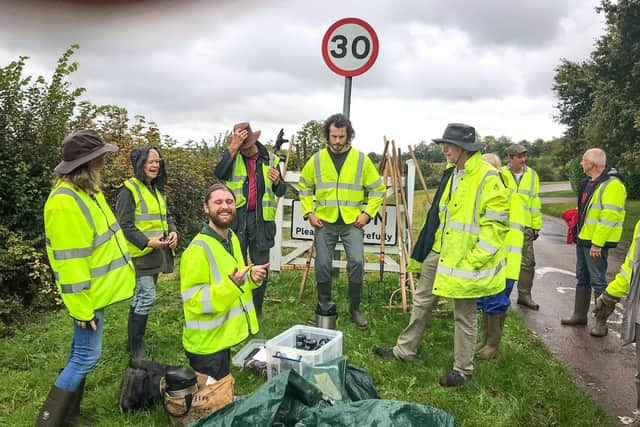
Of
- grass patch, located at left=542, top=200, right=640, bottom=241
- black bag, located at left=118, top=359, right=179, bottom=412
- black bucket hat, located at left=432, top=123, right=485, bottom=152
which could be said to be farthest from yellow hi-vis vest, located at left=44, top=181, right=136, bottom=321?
grass patch, located at left=542, top=200, right=640, bottom=241

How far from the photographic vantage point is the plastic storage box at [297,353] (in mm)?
3650

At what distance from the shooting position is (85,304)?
10.2 ft

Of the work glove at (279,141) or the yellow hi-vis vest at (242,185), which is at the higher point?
the work glove at (279,141)

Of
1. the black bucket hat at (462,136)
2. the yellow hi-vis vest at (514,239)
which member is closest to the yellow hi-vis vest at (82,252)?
the black bucket hat at (462,136)

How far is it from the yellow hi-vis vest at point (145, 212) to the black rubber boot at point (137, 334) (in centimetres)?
57

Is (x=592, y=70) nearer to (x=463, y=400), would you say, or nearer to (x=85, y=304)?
(x=463, y=400)

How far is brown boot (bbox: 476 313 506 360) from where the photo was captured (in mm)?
4762

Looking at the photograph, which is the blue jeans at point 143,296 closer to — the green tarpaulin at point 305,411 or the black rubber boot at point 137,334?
the black rubber boot at point 137,334

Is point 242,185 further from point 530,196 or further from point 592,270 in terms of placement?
point 592,270

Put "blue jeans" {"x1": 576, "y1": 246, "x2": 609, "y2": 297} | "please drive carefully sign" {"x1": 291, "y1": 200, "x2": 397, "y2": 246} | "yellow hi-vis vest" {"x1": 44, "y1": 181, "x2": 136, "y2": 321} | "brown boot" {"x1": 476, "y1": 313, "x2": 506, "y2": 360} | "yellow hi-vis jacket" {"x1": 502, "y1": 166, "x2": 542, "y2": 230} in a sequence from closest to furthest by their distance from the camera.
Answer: "yellow hi-vis vest" {"x1": 44, "y1": 181, "x2": 136, "y2": 321}
"brown boot" {"x1": 476, "y1": 313, "x2": 506, "y2": 360}
"blue jeans" {"x1": 576, "y1": 246, "x2": 609, "y2": 297}
"yellow hi-vis jacket" {"x1": 502, "y1": 166, "x2": 542, "y2": 230}
"please drive carefully sign" {"x1": 291, "y1": 200, "x2": 397, "y2": 246}

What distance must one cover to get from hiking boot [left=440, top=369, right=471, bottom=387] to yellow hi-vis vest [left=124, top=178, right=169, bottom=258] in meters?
2.83

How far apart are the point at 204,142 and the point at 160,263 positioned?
9.95m

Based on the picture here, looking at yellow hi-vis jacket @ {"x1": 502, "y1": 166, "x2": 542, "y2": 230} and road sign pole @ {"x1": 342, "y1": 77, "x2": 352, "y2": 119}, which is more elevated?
road sign pole @ {"x1": 342, "y1": 77, "x2": 352, "y2": 119}

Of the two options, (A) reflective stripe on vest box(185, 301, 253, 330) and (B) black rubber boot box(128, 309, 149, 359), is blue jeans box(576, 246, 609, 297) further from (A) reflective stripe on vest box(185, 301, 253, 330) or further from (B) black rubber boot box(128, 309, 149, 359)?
(B) black rubber boot box(128, 309, 149, 359)
